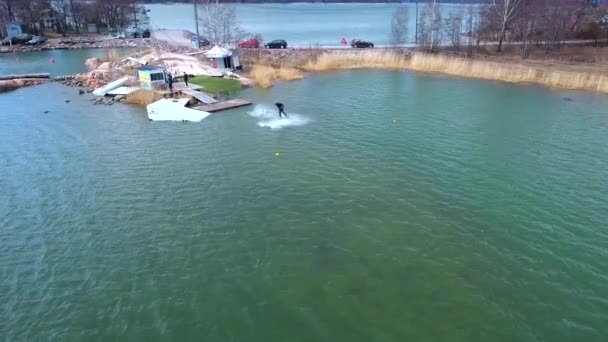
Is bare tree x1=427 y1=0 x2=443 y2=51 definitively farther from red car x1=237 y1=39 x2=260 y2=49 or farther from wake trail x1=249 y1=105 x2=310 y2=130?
wake trail x1=249 y1=105 x2=310 y2=130

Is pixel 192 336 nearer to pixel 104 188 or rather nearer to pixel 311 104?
pixel 104 188

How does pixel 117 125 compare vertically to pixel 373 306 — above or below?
above

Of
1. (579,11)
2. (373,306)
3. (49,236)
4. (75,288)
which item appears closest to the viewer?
(373,306)

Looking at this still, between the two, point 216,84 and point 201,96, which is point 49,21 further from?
point 201,96

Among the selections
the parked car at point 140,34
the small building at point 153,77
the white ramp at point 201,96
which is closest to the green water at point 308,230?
the white ramp at point 201,96

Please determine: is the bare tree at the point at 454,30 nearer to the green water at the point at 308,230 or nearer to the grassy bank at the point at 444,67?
the grassy bank at the point at 444,67

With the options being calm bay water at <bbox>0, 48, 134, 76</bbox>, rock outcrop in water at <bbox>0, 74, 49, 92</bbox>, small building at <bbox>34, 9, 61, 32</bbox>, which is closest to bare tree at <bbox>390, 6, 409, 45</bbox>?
calm bay water at <bbox>0, 48, 134, 76</bbox>

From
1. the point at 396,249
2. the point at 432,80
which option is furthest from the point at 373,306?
the point at 432,80
